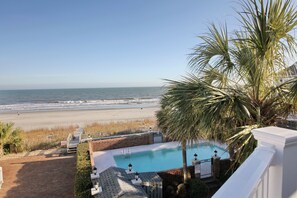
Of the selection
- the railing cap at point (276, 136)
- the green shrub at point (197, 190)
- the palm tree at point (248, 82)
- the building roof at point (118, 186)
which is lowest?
the green shrub at point (197, 190)

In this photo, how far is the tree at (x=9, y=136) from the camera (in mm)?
11086

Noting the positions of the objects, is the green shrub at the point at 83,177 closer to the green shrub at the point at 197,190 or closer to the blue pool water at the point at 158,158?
the blue pool water at the point at 158,158

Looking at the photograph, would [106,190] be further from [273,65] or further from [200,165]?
[273,65]

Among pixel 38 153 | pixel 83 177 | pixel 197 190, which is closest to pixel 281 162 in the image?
pixel 197 190

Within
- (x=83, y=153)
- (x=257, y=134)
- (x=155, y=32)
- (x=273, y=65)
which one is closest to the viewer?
(x=257, y=134)

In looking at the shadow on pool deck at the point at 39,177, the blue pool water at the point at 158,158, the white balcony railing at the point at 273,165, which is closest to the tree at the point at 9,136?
the shadow on pool deck at the point at 39,177

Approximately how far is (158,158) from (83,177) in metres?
5.75

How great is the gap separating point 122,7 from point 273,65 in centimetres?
1253

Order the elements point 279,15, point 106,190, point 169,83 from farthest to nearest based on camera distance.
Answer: point 106,190
point 169,83
point 279,15

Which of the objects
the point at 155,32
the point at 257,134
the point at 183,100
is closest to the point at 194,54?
the point at 183,100

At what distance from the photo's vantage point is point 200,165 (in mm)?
8547

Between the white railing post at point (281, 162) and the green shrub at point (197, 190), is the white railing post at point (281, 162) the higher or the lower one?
the higher one

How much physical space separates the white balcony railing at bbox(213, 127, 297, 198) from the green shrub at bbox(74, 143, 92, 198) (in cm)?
584

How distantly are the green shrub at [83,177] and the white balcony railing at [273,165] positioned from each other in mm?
5838
